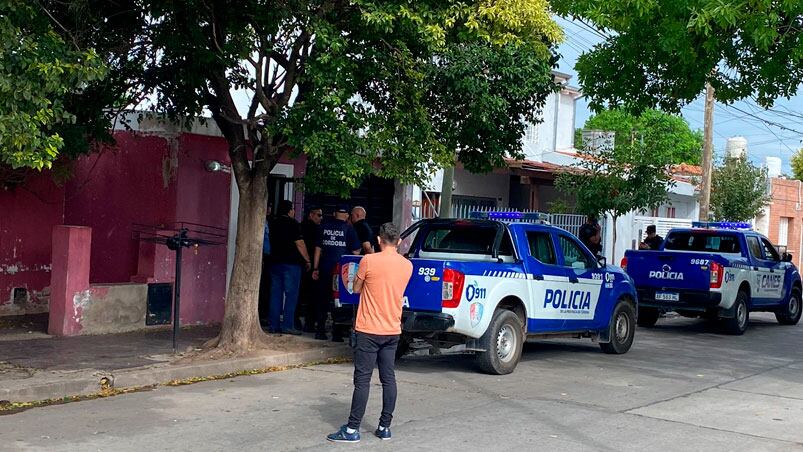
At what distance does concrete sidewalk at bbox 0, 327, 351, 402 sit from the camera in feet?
31.3

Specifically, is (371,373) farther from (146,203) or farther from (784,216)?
(784,216)

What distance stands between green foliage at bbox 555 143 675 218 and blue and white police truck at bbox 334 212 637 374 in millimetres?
6247

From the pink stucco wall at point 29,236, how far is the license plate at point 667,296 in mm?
10013

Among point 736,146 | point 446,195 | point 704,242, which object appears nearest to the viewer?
point 446,195

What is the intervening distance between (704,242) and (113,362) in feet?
37.9

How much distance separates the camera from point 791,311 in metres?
20.0

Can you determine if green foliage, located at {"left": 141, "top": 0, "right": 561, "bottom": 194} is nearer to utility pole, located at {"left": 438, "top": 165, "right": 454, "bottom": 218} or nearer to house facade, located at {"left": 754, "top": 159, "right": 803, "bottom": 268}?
utility pole, located at {"left": 438, "top": 165, "right": 454, "bottom": 218}

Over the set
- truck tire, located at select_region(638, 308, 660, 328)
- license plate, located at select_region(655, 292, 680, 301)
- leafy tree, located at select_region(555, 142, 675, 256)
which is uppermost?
leafy tree, located at select_region(555, 142, 675, 256)

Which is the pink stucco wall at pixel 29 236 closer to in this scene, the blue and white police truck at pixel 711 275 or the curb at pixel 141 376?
the curb at pixel 141 376

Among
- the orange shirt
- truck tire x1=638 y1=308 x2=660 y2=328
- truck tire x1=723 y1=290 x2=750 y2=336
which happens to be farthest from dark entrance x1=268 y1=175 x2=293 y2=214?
the orange shirt

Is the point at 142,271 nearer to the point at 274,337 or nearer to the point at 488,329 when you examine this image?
the point at 274,337

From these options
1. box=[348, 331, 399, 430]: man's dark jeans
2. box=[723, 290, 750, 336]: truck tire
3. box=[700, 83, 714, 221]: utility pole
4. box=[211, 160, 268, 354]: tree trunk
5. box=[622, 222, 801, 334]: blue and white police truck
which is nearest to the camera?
box=[348, 331, 399, 430]: man's dark jeans

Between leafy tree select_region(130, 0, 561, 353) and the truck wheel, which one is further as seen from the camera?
the truck wheel

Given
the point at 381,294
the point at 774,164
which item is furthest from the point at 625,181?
the point at 774,164
